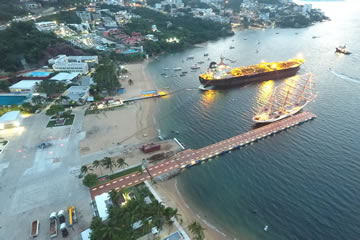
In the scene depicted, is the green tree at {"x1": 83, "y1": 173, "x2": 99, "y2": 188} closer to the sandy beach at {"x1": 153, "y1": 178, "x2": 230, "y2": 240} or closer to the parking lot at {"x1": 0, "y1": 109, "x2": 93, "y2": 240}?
the parking lot at {"x1": 0, "y1": 109, "x2": 93, "y2": 240}

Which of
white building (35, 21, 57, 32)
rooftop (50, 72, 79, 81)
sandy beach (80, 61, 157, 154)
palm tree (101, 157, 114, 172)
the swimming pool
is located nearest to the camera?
palm tree (101, 157, 114, 172)

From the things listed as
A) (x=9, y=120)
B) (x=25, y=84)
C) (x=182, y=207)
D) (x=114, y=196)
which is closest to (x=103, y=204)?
(x=114, y=196)

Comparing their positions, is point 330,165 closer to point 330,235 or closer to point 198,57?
point 330,235

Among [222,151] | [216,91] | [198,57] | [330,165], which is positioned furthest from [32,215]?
[198,57]

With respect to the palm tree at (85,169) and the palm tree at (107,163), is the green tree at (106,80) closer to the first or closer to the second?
the palm tree at (85,169)

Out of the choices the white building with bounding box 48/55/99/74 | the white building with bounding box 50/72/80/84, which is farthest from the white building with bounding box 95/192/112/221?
the white building with bounding box 48/55/99/74

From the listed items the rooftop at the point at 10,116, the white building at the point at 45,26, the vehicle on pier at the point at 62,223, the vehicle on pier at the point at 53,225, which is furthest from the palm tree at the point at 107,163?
the white building at the point at 45,26
